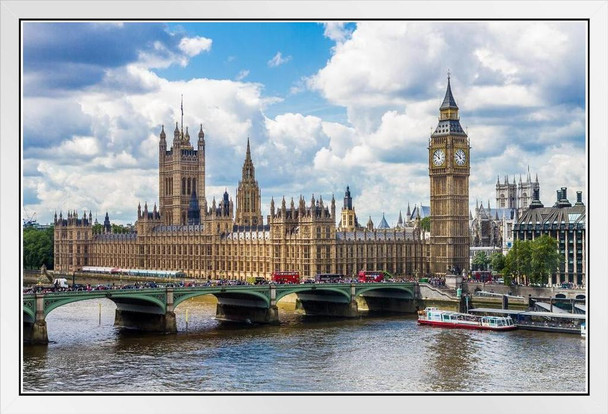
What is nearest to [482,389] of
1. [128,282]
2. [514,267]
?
[514,267]

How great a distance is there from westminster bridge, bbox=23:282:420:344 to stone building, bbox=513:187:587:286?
885 cm

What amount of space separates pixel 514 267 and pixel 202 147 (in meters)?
50.3

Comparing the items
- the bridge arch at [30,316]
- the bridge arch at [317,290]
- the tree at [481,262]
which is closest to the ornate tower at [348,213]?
the tree at [481,262]

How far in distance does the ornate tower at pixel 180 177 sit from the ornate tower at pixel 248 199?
46.5ft

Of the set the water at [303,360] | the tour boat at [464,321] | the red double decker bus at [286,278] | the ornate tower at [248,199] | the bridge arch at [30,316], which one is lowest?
the water at [303,360]

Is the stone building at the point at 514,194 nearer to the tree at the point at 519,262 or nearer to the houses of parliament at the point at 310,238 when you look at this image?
the houses of parliament at the point at 310,238

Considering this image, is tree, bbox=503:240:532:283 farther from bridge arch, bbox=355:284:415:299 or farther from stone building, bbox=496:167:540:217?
stone building, bbox=496:167:540:217

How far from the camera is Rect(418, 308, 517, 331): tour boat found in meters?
40.2

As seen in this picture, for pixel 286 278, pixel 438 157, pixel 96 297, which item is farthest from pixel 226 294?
pixel 438 157

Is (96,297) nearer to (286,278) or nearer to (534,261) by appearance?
(286,278)

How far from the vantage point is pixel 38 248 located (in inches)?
3425

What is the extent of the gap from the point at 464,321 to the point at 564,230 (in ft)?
50.8

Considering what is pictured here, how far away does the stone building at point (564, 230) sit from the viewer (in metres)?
52.6
